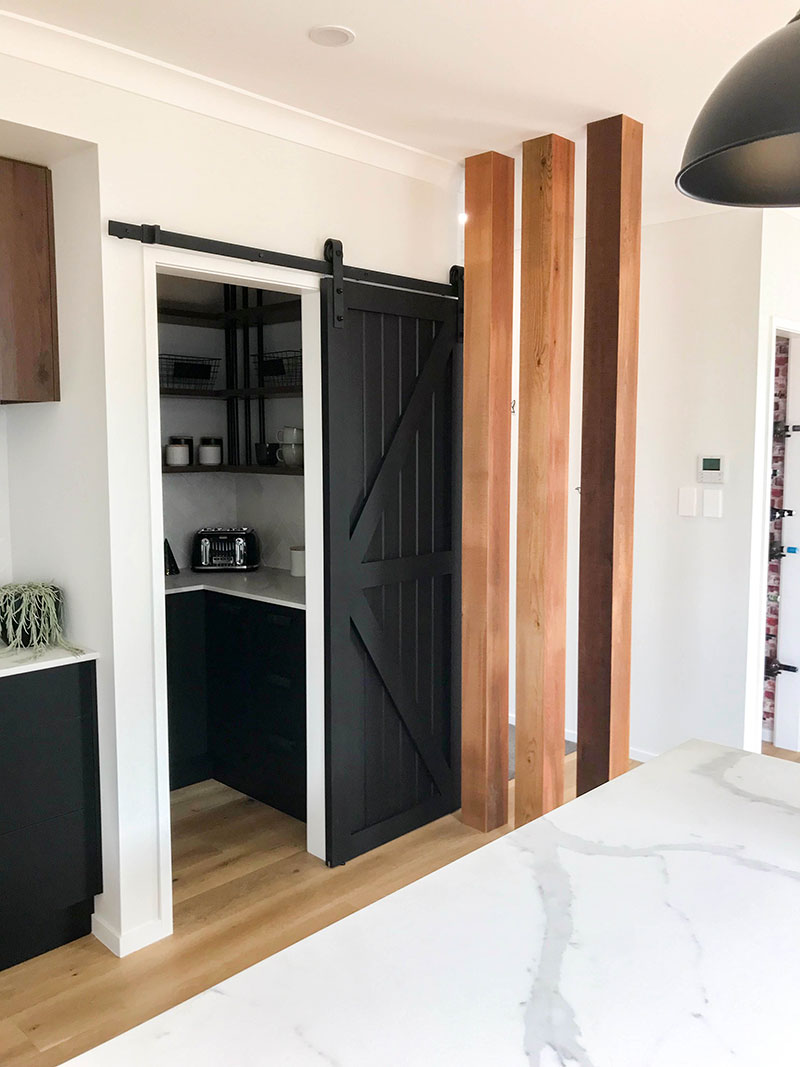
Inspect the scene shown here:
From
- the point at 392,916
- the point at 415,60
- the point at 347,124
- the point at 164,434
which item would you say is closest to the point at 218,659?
the point at 164,434

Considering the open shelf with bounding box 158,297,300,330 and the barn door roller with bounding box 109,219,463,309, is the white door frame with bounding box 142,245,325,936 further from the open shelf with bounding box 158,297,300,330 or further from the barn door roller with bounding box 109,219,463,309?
the open shelf with bounding box 158,297,300,330

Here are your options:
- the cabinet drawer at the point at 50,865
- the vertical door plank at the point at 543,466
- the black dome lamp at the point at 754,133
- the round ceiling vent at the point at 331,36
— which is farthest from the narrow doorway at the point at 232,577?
the black dome lamp at the point at 754,133

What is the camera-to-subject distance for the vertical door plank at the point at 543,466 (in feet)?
10.2

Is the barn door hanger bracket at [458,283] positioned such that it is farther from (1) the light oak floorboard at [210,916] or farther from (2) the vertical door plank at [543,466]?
(1) the light oak floorboard at [210,916]

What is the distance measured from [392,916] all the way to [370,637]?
203cm

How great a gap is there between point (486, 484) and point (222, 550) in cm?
139

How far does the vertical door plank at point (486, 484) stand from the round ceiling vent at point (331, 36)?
1.06 metres

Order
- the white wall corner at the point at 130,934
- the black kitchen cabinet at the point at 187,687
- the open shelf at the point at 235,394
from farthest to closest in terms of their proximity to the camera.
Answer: the open shelf at the point at 235,394 → the black kitchen cabinet at the point at 187,687 → the white wall corner at the point at 130,934

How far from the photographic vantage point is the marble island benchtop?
0.97 m

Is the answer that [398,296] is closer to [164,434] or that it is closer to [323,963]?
[164,434]

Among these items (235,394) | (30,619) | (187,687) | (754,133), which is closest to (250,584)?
(187,687)

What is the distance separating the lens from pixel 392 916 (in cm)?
123

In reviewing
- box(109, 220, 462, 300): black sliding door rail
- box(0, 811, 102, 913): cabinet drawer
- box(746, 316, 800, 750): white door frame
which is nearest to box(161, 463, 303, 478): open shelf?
box(109, 220, 462, 300): black sliding door rail

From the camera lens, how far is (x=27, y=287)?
8.73 ft
